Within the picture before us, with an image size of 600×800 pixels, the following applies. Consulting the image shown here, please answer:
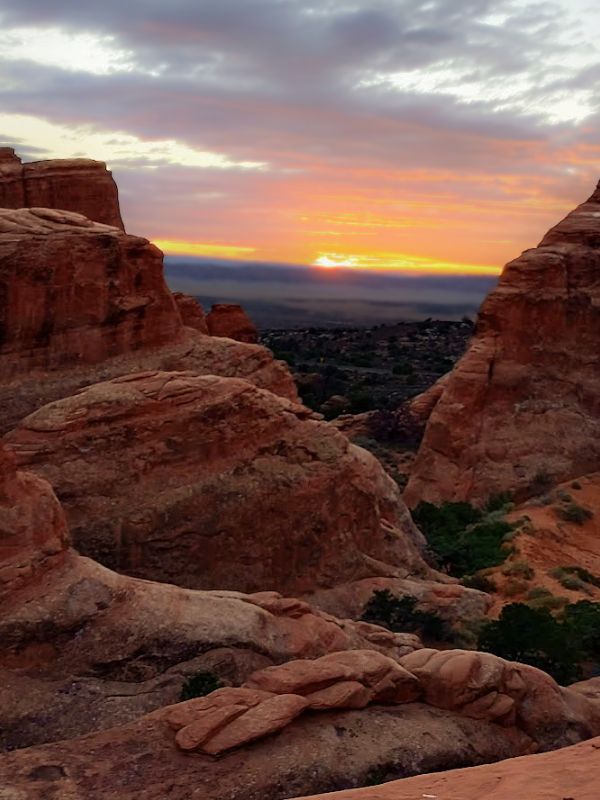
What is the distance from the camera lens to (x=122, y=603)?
13.6m

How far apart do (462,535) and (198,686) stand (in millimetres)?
16452

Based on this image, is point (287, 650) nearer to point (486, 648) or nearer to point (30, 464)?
point (486, 648)

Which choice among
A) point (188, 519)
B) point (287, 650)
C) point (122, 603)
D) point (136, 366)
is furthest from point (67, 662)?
point (136, 366)

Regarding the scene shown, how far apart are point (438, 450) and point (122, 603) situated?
20676mm

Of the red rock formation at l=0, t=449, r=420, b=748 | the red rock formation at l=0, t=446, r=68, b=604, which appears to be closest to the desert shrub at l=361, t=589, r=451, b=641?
the red rock formation at l=0, t=449, r=420, b=748

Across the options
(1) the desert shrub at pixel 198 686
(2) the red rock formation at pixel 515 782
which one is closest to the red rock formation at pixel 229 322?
(1) the desert shrub at pixel 198 686

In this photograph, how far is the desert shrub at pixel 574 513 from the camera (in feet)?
93.2

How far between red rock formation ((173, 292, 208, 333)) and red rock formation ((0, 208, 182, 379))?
25.5 ft

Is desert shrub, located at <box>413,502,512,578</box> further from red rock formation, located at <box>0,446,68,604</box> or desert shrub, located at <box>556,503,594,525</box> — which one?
red rock formation, located at <box>0,446,68,604</box>

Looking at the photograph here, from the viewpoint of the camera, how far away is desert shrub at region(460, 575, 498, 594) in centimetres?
2371

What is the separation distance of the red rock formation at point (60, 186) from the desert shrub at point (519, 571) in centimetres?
2191

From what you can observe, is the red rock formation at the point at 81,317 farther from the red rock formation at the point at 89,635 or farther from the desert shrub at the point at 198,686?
the desert shrub at the point at 198,686

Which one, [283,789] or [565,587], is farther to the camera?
[565,587]

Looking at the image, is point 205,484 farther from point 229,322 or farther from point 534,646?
point 229,322
